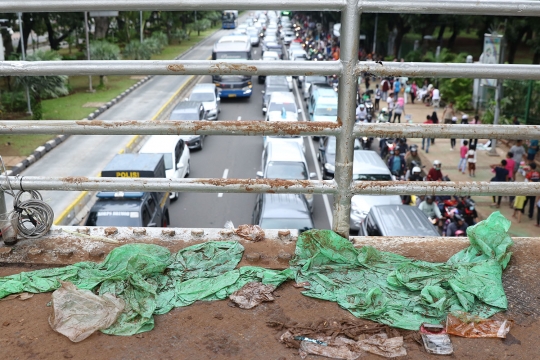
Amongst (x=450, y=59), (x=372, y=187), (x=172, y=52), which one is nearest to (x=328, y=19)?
(x=172, y=52)

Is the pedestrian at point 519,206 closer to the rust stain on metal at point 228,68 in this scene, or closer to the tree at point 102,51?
the rust stain on metal at point 228,68

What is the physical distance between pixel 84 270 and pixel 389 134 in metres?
1.49

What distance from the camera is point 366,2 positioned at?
A: 238 cm

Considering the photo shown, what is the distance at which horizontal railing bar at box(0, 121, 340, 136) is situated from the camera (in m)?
2.51

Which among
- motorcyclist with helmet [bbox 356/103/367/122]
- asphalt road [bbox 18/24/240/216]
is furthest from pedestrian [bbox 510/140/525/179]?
asphalt road [bbox 18/24/240/216]

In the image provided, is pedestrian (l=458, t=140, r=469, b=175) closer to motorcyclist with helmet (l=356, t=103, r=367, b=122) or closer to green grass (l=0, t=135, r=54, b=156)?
motorcyclist with helmet (l=356, t=103, r=367, b=122)

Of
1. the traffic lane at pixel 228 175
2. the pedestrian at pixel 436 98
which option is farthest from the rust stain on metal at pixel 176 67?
the pedestrian at pixel 436 98

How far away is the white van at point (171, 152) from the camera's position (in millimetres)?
17375

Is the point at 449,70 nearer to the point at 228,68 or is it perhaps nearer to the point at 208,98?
the point at 228,68

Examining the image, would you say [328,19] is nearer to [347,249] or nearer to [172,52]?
[172,52]

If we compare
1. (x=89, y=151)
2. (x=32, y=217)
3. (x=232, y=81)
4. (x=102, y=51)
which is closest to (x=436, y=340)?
(x=32, y=217)

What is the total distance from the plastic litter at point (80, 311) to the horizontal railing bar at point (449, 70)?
1417 mm

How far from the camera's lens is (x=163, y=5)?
2.42 metres

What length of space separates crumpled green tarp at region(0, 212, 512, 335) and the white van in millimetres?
14516
